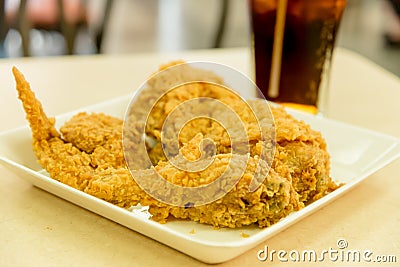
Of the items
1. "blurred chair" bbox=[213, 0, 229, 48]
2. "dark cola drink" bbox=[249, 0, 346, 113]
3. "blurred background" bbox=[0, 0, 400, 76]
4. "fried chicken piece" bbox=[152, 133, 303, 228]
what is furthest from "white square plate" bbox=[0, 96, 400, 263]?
"blurred background" bbox=[0, 0, 400, 76]

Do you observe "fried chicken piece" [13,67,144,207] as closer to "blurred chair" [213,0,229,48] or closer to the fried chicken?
the fried chicken

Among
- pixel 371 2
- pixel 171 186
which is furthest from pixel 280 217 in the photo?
pixel 371 2

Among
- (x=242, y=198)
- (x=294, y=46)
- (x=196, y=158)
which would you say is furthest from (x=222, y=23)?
(x=242, y=198)

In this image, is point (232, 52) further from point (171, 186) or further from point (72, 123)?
point (171, 186)

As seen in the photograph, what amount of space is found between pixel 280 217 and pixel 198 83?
0.47 meters

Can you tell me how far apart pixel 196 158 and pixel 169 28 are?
4678 millimetres

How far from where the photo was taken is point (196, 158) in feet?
3.45

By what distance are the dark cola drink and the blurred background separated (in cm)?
203

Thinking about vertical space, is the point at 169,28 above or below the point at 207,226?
below

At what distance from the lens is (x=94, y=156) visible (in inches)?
45.7

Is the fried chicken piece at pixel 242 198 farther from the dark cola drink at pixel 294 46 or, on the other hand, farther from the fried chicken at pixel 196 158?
the dark cola drink at pixel 294 46

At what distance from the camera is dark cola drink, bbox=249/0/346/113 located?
1.54m

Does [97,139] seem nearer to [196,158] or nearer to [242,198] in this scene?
[196,158]

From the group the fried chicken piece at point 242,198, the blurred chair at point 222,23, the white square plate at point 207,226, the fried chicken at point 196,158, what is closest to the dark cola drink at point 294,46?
the white square plate at point 207,226
